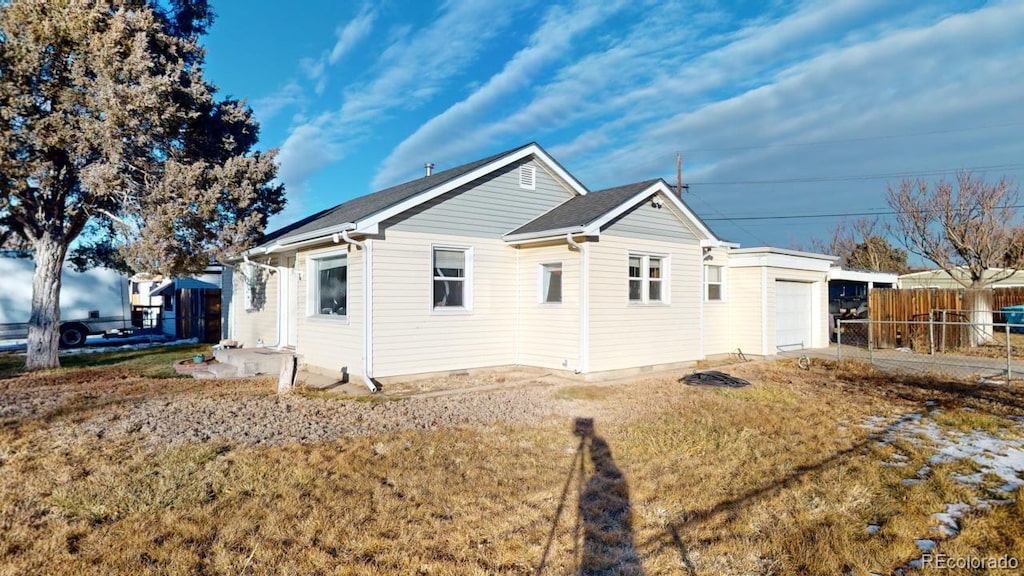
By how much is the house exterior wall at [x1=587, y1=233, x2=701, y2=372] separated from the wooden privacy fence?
696 centimetres

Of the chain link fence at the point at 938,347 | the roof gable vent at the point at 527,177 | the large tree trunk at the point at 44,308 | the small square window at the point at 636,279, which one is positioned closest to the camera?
the small square window at the point at 636,279

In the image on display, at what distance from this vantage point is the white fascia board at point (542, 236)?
10.4m

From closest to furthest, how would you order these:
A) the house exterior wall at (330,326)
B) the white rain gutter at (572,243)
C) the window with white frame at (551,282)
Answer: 1. the house exterior wall at (330,326)
2. the white rain gutter at (572,243)
3. the window with white frame at (551,282)

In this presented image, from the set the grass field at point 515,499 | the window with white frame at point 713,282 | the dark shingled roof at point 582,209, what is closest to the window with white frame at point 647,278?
the dark shingled roof at point 582,209

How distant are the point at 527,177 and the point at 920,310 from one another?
12778 mm

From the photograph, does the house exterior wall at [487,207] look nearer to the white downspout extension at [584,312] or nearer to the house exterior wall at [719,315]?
the white downspout extension at [584,312]

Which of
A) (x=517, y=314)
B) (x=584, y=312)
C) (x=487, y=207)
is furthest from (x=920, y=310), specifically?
(x=487, y=207)

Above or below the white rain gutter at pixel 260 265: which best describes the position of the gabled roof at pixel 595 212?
above

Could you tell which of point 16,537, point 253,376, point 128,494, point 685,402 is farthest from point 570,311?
point 16,537

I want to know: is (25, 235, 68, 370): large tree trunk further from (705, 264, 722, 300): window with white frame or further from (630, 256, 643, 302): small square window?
(705, 264, 722, 300): window with white frame

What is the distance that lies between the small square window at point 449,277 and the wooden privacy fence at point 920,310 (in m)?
12.3

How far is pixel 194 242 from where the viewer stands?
1177cm

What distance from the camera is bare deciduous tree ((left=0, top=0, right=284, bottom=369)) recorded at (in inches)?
413

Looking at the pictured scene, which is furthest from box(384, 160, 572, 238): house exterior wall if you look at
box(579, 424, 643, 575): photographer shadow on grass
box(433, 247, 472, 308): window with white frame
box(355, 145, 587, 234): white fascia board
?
box(579, 424, 643, 575): photographer shadow on grass
